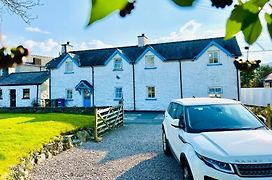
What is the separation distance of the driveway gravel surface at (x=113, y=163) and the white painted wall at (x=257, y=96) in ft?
42.0

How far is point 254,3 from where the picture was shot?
2.14ft

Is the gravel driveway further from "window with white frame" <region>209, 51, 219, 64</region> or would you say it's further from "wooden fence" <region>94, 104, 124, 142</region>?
"window with white frame" <region>209, 51, 219, 64</region>

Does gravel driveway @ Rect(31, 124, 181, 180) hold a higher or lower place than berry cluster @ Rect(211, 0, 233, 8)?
lower

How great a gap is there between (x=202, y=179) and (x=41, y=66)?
156 ft

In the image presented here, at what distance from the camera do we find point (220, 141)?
5.41 m

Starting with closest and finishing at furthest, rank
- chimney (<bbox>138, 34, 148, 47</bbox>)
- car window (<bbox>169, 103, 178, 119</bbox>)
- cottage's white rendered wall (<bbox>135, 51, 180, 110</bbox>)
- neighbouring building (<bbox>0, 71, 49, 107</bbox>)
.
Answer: car window (<bbox>169, 103, 178, 119</bbox>)
cottage's white rendered wall (<bbox>135, 51, 180, 110</bbox>)
chimney (<bbox>138, 34, 148, 47</bbox>)
neighbouring building (<bbox>0, 71, 49, 107</bbox>)

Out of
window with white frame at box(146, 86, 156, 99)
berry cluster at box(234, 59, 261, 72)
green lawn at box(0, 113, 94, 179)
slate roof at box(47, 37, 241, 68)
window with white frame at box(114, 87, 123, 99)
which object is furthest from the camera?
window with white frame at box(114, 87, 123, 99)

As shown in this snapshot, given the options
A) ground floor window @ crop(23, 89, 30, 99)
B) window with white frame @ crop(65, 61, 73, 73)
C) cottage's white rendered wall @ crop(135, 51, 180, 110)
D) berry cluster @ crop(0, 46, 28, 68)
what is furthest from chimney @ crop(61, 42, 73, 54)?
berry cluster @ crop(0, 46, 28, 68)

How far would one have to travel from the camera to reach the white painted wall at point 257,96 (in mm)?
21797

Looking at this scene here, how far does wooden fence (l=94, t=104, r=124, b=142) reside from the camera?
13.2 m

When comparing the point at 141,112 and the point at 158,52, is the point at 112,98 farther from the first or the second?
the point at 158,52

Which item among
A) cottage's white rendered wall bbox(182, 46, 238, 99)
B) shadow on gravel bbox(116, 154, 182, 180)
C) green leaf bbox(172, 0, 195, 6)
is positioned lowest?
shadow on gravel bbox(116, 154, 182, 180)

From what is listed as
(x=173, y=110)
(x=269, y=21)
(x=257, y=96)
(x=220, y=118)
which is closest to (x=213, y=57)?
(x=257, y=96)

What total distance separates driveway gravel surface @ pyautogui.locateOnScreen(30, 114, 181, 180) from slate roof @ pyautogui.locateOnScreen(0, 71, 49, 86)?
23.9 metres
